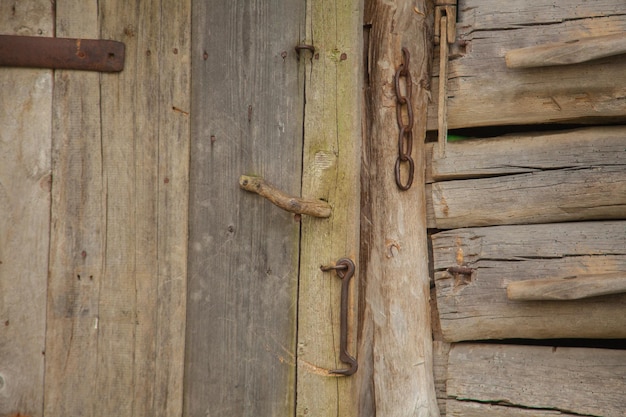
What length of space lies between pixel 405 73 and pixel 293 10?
0.38 m

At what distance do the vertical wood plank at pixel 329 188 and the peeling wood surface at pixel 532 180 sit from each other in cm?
31

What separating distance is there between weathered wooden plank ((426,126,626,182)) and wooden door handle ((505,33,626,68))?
→ 0.22m

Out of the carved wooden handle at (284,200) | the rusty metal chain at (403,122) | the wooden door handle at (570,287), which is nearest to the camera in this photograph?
the wooden door handle at (570,287)

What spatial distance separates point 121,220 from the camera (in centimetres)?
206

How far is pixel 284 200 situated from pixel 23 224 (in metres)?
0.73

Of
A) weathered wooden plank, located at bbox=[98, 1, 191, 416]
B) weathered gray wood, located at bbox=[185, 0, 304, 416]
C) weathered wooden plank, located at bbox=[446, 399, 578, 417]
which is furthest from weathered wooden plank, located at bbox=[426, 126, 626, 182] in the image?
weathered wooden plank, located at bbox=[98, 1, 191, 416]

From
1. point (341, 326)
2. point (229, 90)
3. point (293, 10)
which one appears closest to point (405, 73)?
point (293, 10)

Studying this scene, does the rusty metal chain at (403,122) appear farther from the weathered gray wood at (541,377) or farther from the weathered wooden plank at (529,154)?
the weathered gray wood at (541,377)

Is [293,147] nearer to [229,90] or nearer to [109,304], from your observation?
[229,90]

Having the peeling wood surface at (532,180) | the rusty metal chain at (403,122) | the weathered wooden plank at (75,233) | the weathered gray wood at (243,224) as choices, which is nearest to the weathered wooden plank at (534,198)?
the peeling wood surface at (532,180)

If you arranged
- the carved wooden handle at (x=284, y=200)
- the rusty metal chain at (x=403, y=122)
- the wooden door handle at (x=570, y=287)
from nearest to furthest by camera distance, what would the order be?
the wooden door handle at (x=570, y=287) → the carved wooden handle at (x=284, y=200) → the rusty metal chain at (x=403, y=122)

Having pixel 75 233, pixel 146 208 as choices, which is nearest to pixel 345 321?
pixel 146 208

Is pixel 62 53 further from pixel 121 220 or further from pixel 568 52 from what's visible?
pixel 568 52

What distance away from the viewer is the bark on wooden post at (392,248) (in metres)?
2.17
